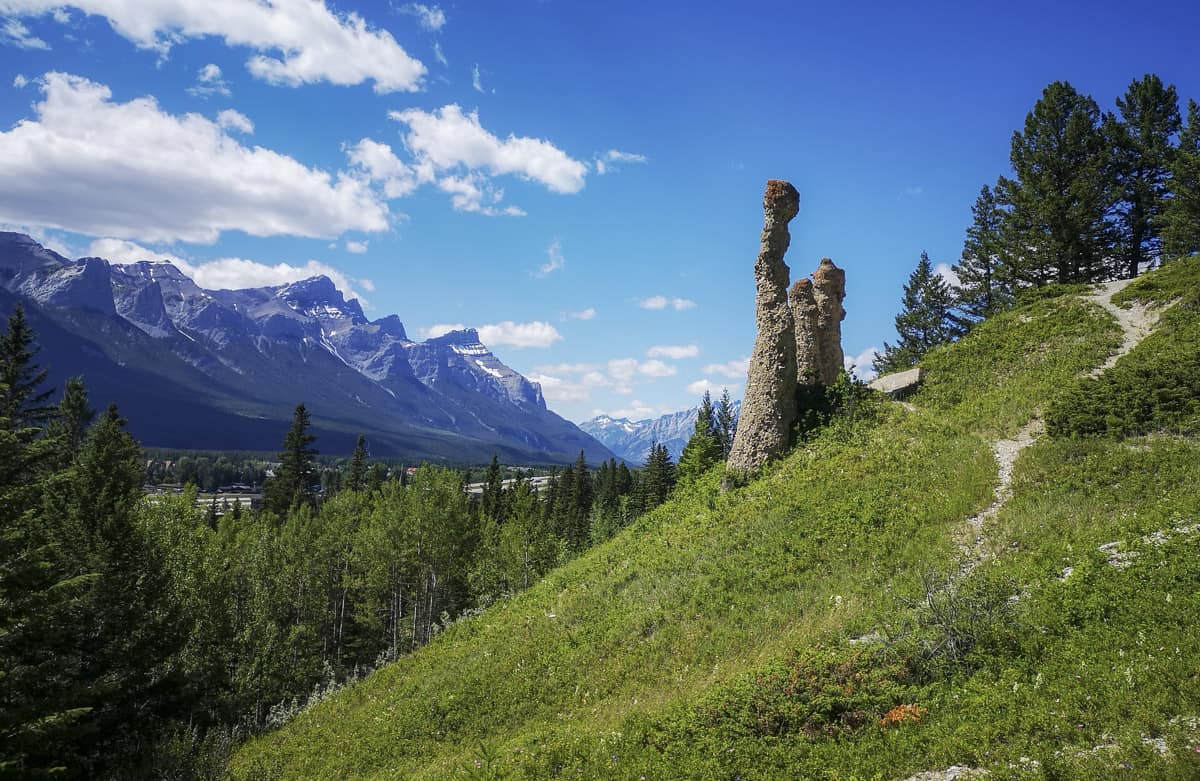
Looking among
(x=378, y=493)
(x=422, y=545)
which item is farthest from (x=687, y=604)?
(x=378, y=493)

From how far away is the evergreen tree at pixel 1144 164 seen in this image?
4603cm

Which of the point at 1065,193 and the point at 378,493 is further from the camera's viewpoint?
the point at 378,493

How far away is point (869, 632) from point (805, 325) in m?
24.2

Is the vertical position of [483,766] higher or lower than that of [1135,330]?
lower

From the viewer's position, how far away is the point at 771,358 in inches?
1124

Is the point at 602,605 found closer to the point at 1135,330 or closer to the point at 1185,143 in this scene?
the point at 1135,330

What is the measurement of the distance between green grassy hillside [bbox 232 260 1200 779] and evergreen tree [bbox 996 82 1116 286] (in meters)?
16.5

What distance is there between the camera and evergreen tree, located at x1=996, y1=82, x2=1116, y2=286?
4397cm

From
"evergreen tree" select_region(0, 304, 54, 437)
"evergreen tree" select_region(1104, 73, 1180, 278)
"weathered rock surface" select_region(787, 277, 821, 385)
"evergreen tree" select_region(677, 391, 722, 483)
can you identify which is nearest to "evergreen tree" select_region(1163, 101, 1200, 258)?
"evergreen tree" select_region(1104, 73, 1180, 278)

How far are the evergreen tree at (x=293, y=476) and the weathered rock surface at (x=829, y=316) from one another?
2482 inches

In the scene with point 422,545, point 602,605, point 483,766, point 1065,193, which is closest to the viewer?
point 483,766

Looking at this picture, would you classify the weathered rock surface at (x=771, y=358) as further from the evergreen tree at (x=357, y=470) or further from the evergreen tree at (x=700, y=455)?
the evergreen tree at (x=357, y=470)

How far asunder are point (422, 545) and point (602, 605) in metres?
35.5

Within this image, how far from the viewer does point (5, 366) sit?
1544 inches
